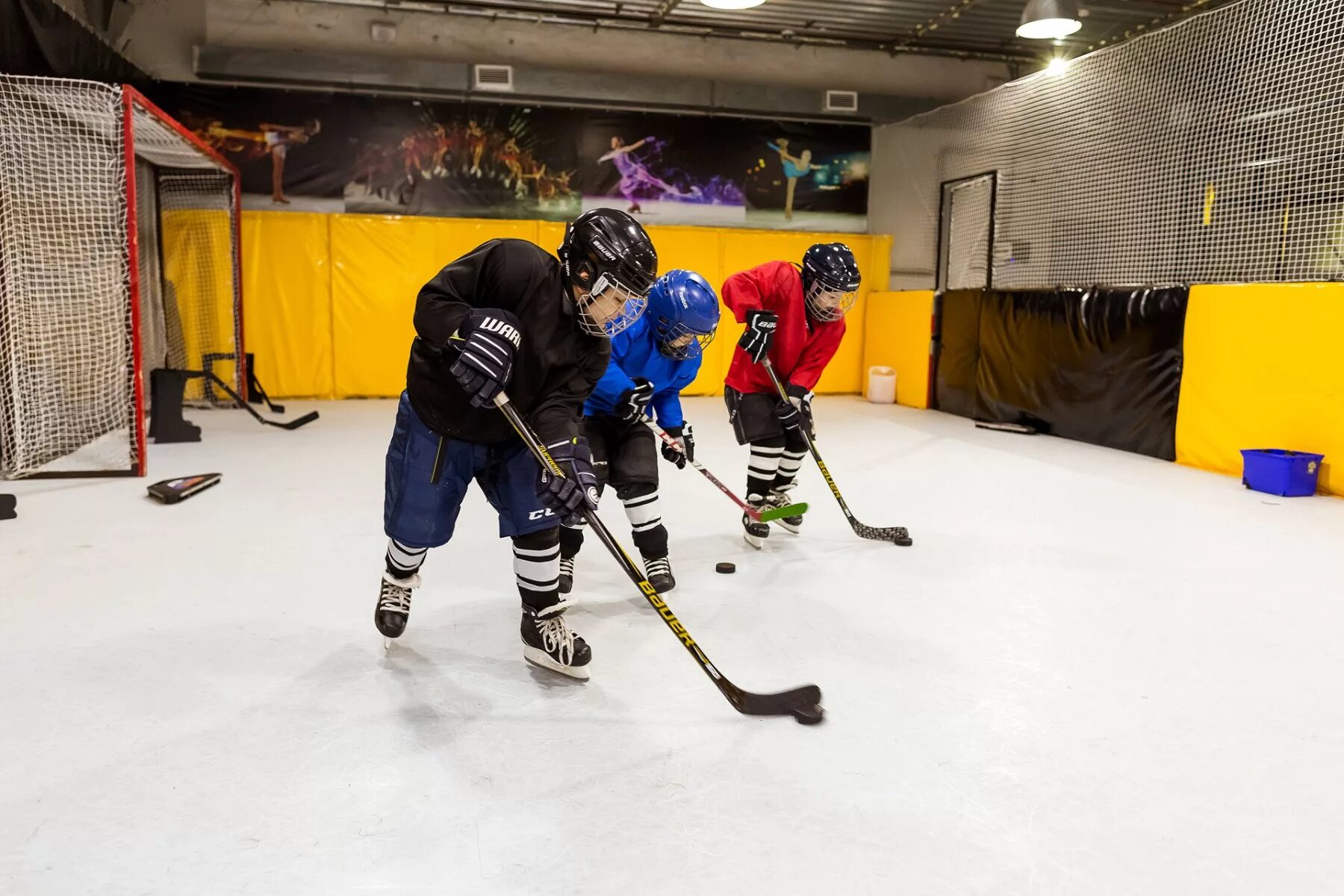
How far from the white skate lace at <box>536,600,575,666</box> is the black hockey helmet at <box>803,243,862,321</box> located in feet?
5.37

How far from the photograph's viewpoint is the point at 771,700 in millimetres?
1941

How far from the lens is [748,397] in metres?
3.44

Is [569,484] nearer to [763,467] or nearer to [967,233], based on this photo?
[763,467]

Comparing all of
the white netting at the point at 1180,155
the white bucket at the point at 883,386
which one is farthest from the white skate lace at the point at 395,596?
the white bucket at the point at 883,386

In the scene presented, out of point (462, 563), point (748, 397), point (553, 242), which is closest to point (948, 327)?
point (553, 242)

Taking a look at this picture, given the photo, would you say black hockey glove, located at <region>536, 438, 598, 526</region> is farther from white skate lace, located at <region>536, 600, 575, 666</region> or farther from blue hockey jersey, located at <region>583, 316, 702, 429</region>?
blue hockey jersey, located at <region>583, 316, 702, 429</region>

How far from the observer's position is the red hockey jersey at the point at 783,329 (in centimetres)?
334

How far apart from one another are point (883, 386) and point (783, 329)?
578 cm

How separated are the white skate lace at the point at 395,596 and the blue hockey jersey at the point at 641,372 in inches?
30.9

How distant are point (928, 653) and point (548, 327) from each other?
1343 millimetres

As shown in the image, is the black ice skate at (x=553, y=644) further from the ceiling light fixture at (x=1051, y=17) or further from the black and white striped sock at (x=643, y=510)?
the ceiling light fixture at (x=1051, y=17)

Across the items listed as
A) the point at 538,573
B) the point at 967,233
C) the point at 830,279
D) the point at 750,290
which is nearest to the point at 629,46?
the point at 967,233

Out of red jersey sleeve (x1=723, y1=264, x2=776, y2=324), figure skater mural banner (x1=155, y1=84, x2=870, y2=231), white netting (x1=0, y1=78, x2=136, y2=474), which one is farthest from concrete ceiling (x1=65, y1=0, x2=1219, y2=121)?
red jersey sleeve (x1=723, y1=264, x2=776, y2=324)

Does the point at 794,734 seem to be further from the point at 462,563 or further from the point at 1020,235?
the point at 1020,235
